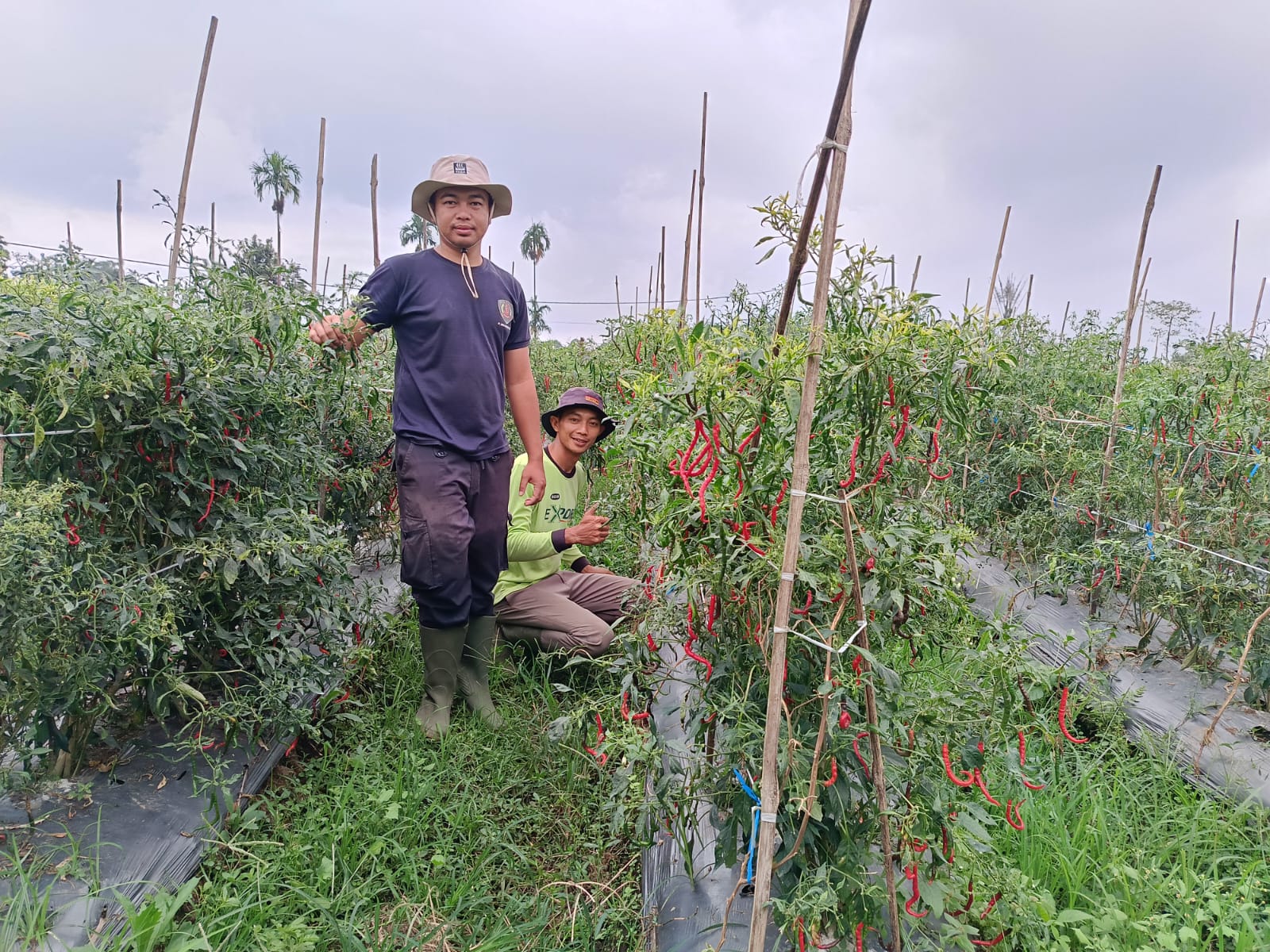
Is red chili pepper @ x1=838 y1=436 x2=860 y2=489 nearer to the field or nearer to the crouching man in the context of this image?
the field

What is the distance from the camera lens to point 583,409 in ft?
9.36

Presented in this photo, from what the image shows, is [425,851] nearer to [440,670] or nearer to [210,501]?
[440,670]

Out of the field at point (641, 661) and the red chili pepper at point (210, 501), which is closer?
the field at point (641, 661)

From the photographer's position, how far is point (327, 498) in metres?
2.97

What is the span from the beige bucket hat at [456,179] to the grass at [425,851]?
152 cm

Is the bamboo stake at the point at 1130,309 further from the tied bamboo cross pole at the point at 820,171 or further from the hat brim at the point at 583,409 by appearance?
the tied bamboo cross pole at the point at 820,171

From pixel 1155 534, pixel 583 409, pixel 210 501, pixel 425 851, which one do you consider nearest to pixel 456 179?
pixel 583 409

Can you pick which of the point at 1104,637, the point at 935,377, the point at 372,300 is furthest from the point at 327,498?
the point at 1104,637

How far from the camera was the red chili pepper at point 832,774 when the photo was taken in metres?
1.24

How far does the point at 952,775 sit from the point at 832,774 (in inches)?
7.8

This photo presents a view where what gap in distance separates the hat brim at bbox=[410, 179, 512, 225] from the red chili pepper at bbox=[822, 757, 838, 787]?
1.95 metres

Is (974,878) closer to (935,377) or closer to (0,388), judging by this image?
(935,377)

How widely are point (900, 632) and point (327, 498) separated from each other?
→ 91.1 inches

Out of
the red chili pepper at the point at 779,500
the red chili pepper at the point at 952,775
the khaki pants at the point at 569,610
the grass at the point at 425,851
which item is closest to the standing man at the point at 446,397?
the grass at the point at 425,851
